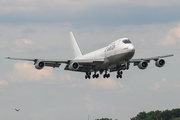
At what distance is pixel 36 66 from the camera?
294 feet

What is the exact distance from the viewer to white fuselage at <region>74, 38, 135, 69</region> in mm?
83875

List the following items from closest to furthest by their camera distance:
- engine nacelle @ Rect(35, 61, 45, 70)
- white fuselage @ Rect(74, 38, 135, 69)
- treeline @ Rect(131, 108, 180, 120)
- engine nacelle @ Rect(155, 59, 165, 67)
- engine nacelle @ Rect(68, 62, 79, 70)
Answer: white fuselage @ Rect(74, 38, 135, 69) → engine nacelle @ Rect(35, 61, 45, 70) → engine nacelle @ Rect(68, 62, 79, 70) → engine nacelle @ Rect(155, 59, 165, 67) → treeline @ Rect(131, 108, 180, 120)

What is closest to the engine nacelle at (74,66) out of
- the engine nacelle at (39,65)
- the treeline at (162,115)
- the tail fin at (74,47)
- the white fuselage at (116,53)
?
the white fuselage at (116,53)

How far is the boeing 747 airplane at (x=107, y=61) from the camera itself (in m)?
84.9

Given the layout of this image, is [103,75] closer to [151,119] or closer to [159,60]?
[159,60]

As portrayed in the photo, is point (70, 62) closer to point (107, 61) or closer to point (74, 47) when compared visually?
point (107, 61)

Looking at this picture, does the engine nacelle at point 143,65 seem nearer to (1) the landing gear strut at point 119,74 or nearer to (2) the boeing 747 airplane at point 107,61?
(2) the boeing 747 airplane at point 107,61

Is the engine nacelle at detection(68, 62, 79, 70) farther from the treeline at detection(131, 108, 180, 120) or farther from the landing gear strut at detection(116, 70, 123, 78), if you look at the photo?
the treeline at detection(131, 108, 180, 120)

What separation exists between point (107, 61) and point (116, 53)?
3.72 meters

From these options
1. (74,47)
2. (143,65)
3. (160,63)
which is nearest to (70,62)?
(143,65)

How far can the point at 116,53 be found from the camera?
85.7 meters

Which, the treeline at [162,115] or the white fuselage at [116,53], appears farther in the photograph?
the treeline at [162,115]

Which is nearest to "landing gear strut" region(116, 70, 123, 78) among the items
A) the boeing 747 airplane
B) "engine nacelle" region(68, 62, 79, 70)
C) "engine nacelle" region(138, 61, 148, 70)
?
the boeing 747 airplane

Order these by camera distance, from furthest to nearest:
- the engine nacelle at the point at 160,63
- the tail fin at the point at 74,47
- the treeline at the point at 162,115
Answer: the treeline at the point at 162,115 < the tail fin at the point at 74,47 < the engine nacelle at the point at 160,63
